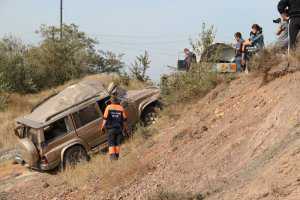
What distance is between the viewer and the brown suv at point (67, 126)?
14.5 m

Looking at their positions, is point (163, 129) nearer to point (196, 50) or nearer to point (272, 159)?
point (196, 50)

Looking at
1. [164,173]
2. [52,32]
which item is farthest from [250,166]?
[52,32]

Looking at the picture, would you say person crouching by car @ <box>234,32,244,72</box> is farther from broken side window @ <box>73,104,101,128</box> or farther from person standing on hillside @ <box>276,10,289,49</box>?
broken side window @ <box>73,104,101,128</box>

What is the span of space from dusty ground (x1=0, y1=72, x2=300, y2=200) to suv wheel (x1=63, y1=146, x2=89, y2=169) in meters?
0.57

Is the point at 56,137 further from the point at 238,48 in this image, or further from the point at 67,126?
the point at 238,48

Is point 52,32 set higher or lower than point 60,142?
higher

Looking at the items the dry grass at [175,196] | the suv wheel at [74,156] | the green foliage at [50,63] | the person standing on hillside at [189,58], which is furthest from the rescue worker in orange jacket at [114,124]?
the green foliage at [50,63]

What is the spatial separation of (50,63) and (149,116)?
27.0 metres

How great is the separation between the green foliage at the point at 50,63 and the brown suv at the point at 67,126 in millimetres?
23885

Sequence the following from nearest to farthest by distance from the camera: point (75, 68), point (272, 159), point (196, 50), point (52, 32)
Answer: point (272, 159) → point (196, 50) → point (75, 68) → point (52, 32)

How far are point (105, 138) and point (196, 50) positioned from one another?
3.68m

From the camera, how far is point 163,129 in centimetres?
1422

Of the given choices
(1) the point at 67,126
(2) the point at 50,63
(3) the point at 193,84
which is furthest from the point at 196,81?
(2) the point at 50,63

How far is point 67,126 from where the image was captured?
1485 cm
